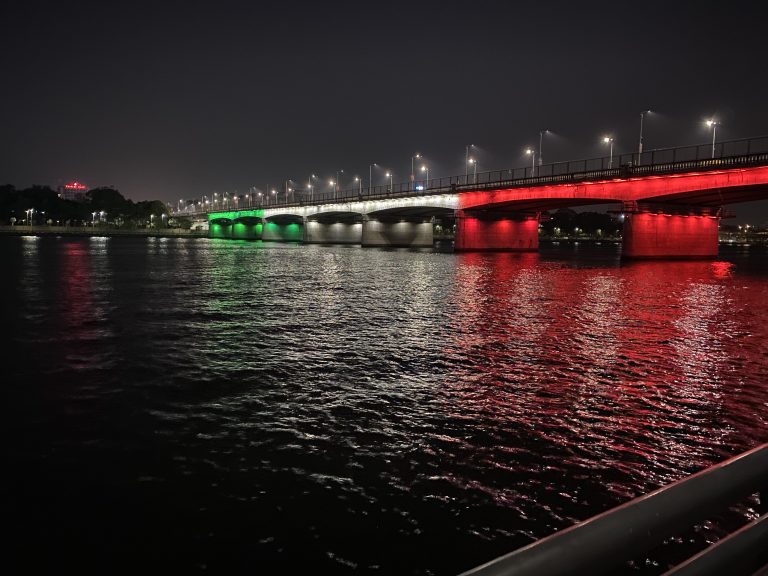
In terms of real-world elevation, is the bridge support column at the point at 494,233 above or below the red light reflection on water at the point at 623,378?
above

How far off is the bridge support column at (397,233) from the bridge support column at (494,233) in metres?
24.1

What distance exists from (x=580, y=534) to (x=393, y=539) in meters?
3.73

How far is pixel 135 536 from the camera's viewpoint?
5.40 meters

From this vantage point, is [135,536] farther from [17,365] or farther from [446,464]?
[17,365]

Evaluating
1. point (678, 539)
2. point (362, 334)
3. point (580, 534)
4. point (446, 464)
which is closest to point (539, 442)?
point (446, 464)

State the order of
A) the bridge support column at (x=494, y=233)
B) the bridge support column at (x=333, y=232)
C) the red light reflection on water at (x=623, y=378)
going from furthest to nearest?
1. the bridge support column at (x=333, y=232)
2. the bridge support column at (x=494, y=233)
3. the red light reflection on water at (x=623, y=378)

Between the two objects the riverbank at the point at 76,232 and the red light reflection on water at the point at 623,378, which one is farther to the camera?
the riverbank at the point at 76,232

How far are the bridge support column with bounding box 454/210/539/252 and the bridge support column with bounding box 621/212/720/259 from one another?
22211mm

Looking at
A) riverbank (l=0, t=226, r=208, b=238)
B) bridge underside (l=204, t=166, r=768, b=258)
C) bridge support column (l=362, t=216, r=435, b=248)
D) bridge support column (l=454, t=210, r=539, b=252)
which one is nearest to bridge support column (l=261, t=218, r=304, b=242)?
bridge underside (l=204, t=166, r=768, b=258)

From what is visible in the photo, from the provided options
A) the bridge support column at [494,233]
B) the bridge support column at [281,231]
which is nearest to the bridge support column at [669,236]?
the bridge support column at [494,233]

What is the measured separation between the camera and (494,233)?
3214 inches

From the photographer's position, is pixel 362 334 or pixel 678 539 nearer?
pixel 678 539

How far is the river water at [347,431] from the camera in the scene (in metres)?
5.40

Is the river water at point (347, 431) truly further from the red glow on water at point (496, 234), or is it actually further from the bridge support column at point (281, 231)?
the bridge support column at point (281, 231)
